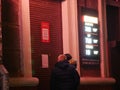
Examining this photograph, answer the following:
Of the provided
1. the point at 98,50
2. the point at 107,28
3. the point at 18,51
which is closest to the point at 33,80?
the point at 18,51

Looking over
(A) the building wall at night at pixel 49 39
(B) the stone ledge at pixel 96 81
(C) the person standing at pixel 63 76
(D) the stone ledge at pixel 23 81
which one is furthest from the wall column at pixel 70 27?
(C) the person standing at pixel 63 76

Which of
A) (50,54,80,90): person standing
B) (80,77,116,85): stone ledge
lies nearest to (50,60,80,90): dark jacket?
(50,54,80,90): person standing

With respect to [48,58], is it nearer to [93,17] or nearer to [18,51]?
[18,51]

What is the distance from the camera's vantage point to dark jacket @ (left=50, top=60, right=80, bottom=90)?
9.09 metres

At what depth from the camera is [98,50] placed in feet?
39.0

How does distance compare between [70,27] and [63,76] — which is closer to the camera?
[63,76]

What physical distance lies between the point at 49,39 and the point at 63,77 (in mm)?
1978

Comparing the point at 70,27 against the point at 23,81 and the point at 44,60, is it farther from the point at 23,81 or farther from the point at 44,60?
the point at 23,81

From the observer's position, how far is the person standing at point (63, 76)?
29.8ft

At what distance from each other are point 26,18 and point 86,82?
2.67 metres

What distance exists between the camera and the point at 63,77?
911 cm

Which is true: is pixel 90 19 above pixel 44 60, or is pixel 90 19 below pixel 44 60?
above

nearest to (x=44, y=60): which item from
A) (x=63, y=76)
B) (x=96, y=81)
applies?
(x=63, y=76)

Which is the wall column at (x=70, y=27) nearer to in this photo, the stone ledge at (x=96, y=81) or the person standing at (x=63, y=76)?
the stone ledge at (x=96, y=81)
